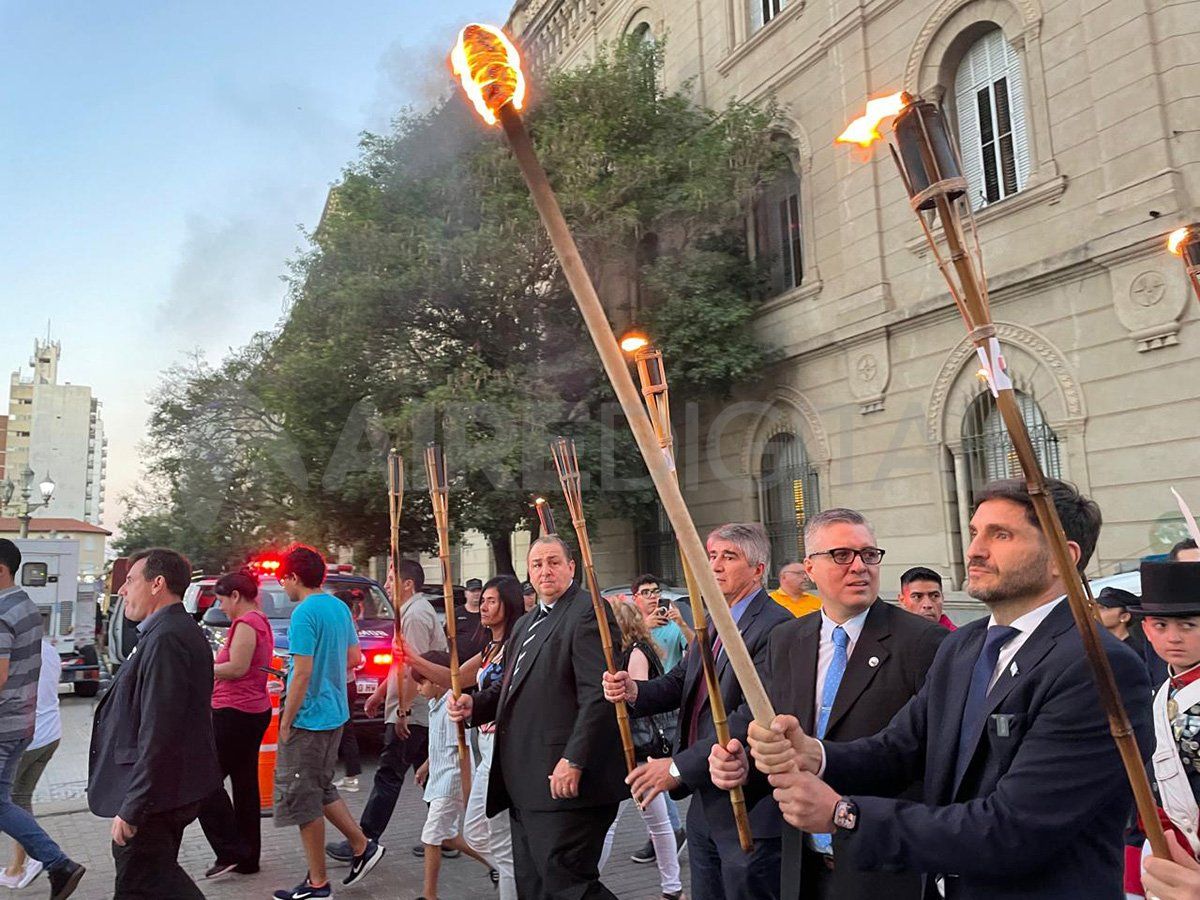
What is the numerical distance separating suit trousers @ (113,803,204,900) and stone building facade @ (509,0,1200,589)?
9.77 metres

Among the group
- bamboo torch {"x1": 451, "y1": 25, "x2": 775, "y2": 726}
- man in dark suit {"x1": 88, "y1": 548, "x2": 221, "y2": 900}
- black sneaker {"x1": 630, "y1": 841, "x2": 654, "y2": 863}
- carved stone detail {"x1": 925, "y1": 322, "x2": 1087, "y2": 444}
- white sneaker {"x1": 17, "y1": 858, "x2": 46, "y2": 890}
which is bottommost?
black sneaker {"x1": 630, "y1": 841, "x2": 654, "y2": 863}

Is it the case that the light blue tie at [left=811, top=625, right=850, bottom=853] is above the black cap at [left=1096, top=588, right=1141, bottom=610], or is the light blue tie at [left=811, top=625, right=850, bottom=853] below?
below

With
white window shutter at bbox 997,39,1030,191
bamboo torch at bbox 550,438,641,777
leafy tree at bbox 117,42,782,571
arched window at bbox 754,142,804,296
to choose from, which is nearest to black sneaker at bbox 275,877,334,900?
bamboo torch at bbox 550,438,641,777

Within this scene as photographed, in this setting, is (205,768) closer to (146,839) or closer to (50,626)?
(146,839)

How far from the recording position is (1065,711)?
200cm

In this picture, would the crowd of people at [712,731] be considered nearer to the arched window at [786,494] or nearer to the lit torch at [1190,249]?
the lit torch at [1190,249]

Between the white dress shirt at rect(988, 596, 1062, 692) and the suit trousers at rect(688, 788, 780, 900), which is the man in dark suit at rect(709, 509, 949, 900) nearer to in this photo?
the suit trousers at rect(688, 788, 780, 900)

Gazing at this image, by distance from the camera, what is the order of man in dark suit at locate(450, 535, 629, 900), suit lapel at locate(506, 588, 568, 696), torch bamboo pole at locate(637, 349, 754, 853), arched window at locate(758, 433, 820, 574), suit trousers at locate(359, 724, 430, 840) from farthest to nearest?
arched window at locate(758, 433, 820, 574) < suit trousers at locate(359, 724, 430, 840) < suit lapel at locate(506, 588, 568, 696) < man in dark suit at locate(450, 535, 629, 900) < torch bamboo pole at locate(637, 349, 754, 853)

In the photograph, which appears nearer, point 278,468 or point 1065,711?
point 1065,711

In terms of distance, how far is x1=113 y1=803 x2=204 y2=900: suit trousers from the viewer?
13.4 feet

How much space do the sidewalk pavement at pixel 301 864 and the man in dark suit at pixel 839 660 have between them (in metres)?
3.13

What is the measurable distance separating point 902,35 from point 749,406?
675cm

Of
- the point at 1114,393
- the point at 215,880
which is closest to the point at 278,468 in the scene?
the point at 215,880

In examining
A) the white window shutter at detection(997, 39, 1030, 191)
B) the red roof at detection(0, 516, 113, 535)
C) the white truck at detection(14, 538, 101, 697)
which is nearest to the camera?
the white window shutter at detection(997, 39, 1030, 191)
